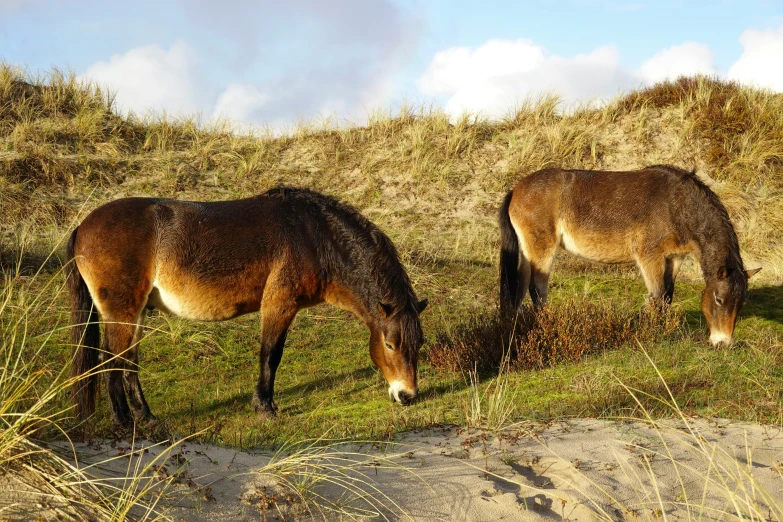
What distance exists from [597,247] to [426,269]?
3.12 meters

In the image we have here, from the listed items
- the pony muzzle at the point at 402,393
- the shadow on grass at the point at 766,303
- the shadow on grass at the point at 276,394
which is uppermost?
the shadow on grass at the point at 766,303

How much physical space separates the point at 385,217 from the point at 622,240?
20.6 ft

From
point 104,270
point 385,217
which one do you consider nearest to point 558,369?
point 104,270

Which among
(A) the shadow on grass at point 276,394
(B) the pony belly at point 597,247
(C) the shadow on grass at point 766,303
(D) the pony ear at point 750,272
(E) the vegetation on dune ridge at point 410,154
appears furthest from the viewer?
(E) the vegetation on dune ridge at point 410,154

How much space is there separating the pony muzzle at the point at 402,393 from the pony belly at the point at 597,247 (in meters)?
4.39

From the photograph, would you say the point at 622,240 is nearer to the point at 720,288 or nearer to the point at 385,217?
the point at 720,288

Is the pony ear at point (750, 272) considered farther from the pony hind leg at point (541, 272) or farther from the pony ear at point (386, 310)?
the pony ear at point (386, 310)

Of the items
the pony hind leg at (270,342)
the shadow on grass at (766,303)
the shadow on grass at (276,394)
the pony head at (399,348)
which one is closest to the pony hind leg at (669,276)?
the shadow on grass at (766,303)

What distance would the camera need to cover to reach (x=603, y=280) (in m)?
12.3

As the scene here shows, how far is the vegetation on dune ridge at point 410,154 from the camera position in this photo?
48.2 ft

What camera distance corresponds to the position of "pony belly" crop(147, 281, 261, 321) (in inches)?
250

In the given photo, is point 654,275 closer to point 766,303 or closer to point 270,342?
point 766,303

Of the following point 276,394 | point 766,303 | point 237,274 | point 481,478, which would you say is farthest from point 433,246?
point 481,478

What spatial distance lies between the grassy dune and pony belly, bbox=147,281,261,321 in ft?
3.13
